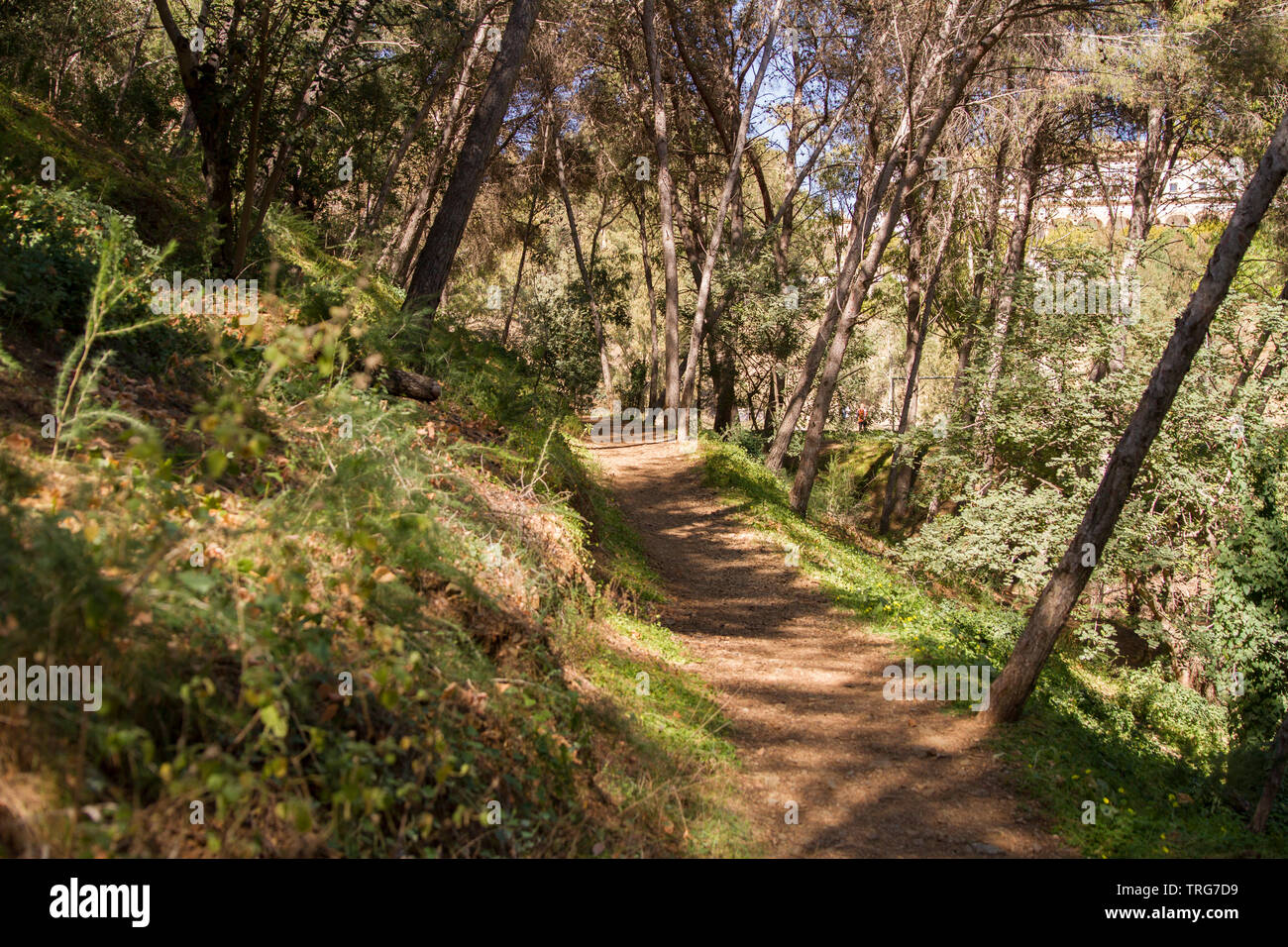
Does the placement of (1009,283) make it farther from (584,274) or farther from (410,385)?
(584,274)

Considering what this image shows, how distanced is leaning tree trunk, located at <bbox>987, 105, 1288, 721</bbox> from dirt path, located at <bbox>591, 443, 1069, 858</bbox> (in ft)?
2.29

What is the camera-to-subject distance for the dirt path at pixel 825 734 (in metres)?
5.61

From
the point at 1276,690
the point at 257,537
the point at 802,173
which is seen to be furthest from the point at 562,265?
the point at 257,537

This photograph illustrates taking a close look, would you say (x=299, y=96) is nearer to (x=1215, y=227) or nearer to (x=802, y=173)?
(x=802, y=173)

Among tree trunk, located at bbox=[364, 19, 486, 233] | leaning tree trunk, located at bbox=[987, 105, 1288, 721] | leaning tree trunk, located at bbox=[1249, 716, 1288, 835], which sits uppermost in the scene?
tree trunk, located at bbox=[364, 19, 486, 233]

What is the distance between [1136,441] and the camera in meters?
6.88

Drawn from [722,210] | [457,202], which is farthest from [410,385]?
[722,210]

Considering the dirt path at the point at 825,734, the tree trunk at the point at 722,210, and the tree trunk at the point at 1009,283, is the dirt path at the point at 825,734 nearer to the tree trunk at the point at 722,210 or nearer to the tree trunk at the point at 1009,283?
the tree trunk at the point at 1009,283

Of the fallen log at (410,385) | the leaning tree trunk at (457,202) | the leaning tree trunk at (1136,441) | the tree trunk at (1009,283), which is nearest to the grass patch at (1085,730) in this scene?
the leaning tree trunk at (1136,441)

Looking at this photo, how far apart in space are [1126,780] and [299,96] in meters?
10.6

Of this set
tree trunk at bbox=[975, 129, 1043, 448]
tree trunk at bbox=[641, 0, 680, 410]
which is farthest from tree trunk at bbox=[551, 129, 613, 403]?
tree trunk at bbox=[975, 129, 1043, 448]

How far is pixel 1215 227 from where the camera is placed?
20922 millimetres

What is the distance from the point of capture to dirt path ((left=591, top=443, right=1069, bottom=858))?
221 inches

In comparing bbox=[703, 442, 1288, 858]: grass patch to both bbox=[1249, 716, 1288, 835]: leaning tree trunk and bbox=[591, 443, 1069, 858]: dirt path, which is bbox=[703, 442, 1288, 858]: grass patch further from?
bbox=[591, 443, 1069, 858]: dirt path
